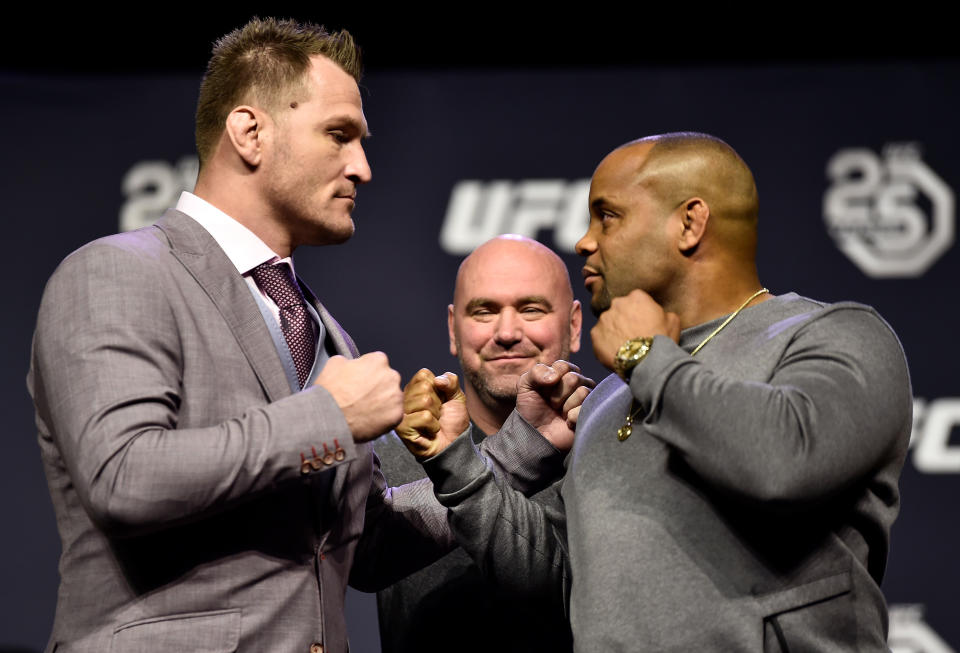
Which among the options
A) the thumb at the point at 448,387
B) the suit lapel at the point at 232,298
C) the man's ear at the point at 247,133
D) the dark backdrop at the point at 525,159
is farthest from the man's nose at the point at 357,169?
the dark backdrop at the point at 525,159

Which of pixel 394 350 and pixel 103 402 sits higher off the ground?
pixel 103 402

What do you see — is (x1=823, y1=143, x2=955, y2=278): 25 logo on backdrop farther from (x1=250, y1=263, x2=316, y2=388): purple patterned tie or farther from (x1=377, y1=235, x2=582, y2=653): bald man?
(x1=250, y1=263, x2=316, y2=388): purple patterned tie

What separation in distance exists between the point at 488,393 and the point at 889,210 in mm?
2054

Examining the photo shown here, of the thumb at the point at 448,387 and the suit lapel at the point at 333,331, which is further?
the thumb at the point at 448,387

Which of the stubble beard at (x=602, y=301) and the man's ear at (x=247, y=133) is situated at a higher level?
the man's ear at (x=247, y=133)

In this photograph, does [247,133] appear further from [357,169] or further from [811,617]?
[811,617]

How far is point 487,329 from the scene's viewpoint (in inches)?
125

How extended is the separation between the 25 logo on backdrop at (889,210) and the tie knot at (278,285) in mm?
2740

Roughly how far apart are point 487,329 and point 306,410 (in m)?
1.49

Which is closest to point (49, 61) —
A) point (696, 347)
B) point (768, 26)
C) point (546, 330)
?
point (546, 330)

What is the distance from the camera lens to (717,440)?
5.46 feet

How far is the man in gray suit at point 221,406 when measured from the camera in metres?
1.66

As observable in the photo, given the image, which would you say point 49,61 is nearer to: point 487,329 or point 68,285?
point 487,329

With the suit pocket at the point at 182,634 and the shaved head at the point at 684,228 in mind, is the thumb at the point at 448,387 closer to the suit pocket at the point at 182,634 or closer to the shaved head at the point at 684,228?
the shaved head at the point at 684,228
